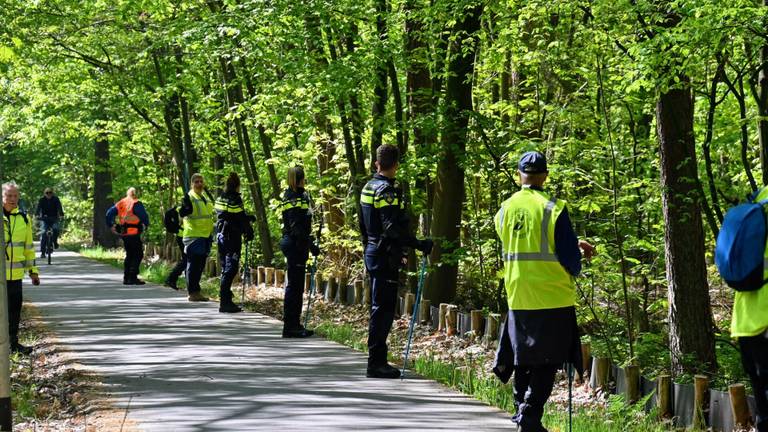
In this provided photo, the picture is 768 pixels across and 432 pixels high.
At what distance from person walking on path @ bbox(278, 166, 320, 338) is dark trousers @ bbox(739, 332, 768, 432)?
7908mm

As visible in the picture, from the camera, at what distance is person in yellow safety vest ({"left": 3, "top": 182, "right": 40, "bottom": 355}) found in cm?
1184

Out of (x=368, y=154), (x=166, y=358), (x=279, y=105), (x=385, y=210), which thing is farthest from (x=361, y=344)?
(x=368, y=154)

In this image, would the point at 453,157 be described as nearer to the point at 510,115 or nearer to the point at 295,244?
the point at 510,115

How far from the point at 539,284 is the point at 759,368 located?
68.6 inches

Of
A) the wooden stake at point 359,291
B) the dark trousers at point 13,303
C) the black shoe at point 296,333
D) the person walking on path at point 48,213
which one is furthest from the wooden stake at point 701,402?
the person walking on path at point 48,213

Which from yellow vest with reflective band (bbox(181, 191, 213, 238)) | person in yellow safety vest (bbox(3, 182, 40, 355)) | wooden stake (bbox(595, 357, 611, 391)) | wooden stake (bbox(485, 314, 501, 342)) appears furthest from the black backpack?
wooden stake (bbox(595, 357, 611, 391))

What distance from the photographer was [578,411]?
29.2ft

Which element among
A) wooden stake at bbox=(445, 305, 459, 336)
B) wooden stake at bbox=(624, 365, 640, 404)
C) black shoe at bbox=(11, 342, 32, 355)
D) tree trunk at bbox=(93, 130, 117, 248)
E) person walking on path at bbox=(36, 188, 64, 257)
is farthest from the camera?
tree trunk at bbox=(93, 130, 117, 248)

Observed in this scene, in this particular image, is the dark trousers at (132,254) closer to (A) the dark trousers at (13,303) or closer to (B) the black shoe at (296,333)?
(B) the black shoe at (296,333)

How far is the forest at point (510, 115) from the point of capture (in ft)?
34.2

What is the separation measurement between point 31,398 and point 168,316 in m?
6.16

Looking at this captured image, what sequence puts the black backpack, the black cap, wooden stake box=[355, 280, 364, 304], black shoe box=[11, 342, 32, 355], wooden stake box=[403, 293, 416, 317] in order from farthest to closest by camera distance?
the black backpack
wooden stake box=[355, 280, 364, 304]
wooden stake box=[403, 293, 416, 317]
black shoe box=[11, 342, 32, 355]
the black cap

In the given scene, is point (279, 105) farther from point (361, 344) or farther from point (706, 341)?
point (706, 341)

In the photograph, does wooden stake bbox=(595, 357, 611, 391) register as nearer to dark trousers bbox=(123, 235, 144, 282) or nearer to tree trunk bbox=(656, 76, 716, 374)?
tree trunk bbox=(656, 76, 716, 374)
